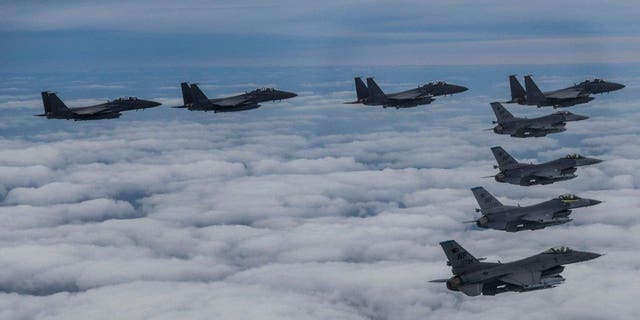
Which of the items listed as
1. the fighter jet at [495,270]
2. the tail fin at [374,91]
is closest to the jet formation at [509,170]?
the fighter jet at [495,270]

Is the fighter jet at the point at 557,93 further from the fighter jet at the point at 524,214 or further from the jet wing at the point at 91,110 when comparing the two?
the jet wing at the point at 91,110

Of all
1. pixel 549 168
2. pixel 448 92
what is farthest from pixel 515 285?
pixel 448 92

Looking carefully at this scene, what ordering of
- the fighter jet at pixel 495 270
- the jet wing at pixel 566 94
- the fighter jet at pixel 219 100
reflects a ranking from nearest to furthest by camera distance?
the fighter jet at pixel 495 270, the jet wing at pixel 566 94, the fighter jet at pixel 219 100

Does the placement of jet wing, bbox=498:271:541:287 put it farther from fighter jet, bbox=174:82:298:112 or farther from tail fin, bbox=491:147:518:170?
fighter jet, bbox=174:82:298:112

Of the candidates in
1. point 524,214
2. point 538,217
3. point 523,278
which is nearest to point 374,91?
point 524,214

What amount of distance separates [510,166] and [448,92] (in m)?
29.8

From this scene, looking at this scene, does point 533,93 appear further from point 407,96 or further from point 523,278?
point 523,278

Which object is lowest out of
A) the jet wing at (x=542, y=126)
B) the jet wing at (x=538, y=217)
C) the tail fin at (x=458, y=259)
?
the tail fin at (x=458, y=259)

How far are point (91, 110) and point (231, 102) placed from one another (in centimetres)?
2419

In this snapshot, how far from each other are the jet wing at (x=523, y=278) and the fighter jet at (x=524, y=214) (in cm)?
1402

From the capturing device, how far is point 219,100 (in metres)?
126

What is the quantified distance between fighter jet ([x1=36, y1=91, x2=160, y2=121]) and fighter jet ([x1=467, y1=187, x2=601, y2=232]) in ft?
196

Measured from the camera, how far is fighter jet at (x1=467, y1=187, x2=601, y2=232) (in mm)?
95250

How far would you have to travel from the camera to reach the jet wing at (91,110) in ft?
395
